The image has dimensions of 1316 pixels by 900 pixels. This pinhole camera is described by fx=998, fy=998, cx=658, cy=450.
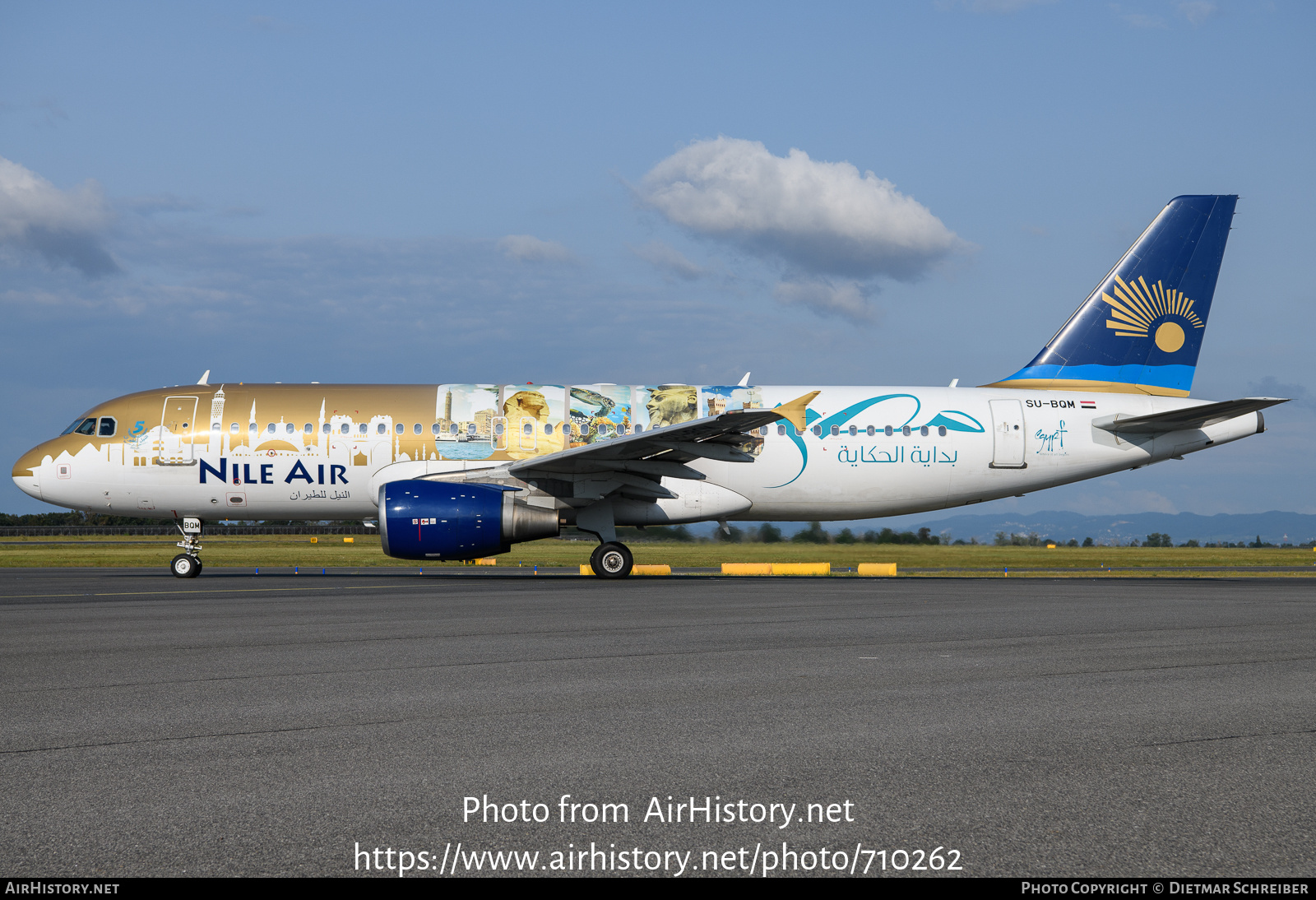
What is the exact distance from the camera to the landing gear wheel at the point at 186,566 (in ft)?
68.9

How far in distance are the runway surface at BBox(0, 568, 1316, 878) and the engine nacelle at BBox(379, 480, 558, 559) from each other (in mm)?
7106

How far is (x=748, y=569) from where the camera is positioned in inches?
1051

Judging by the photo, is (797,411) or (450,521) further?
(797,411)

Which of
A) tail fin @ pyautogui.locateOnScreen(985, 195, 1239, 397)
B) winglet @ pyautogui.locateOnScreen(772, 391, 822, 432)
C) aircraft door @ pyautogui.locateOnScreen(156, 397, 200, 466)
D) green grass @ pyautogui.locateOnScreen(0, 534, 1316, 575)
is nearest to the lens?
aircraft door @ pyautogui.locateOnScreen(156, 397, 200, 466)

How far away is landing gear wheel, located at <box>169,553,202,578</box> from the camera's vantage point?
21000 mm

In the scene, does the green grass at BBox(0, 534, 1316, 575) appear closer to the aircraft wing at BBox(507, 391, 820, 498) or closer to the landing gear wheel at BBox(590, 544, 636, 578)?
the landing gear wheel at BBox(590, 544, 636, 578)

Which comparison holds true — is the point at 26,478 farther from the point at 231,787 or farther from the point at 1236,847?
the point at 1236,847

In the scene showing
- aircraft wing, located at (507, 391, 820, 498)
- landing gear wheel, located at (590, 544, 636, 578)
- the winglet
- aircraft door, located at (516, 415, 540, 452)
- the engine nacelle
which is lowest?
landing gear wheel, located at (590, 544, 636, 578)

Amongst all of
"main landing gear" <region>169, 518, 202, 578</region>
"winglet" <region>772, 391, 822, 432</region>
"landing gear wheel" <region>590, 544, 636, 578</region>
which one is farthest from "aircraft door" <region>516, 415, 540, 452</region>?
"main landing gear" <region>169, 518, 202, 578</region>

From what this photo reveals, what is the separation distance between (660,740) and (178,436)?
761 inches

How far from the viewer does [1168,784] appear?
14.6 ft

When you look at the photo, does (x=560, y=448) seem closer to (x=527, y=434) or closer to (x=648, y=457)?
(x=527, y=434)

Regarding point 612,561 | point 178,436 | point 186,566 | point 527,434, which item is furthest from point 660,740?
point 178,436

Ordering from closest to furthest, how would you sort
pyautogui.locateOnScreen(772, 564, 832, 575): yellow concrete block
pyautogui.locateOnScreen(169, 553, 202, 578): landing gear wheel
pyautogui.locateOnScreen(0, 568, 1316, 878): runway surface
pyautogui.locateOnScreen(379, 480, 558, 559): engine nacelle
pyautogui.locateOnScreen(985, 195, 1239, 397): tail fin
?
pyautogui.locateOnScreen(0, 568, 1316, 878): runway surface
pyautogui.locateOnScreen(379, 480, 558, 559): engine nacelle
pyautogui.locateOnScreen(169, 553, 202, 578): landing gear wheel
pyautogui.locateOnScreen(985, 195, 1239, 397): tail fin
pyautogui.locateOnScreen(772, 564, 832, 575): yellow concrete block
